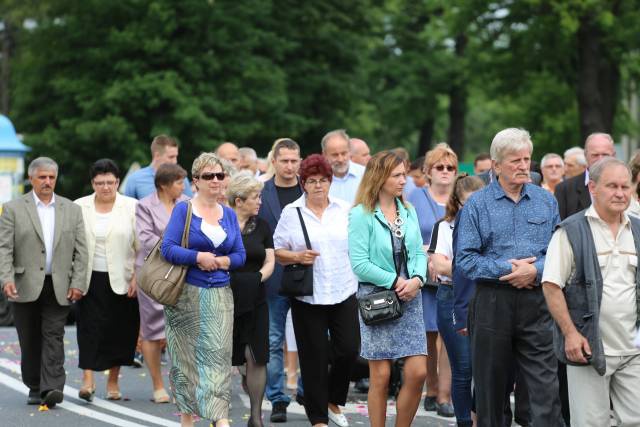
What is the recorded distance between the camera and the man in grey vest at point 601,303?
696 centimetres

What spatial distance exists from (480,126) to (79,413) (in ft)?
188

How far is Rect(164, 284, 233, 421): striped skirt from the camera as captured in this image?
9.05 meters

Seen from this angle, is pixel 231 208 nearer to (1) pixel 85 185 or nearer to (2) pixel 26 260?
(2) pixel 26 260

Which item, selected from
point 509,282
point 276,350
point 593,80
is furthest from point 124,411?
point 593,80

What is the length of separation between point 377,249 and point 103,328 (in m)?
3.66

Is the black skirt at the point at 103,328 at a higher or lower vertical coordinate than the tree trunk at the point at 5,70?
lower

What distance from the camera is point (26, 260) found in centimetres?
Result: 1108

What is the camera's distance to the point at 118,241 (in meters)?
11.4

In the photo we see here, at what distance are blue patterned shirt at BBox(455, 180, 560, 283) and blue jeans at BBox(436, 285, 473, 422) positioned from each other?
4.44 ft

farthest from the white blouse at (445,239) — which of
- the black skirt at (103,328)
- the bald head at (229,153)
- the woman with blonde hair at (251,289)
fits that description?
the bald head at (229,153)

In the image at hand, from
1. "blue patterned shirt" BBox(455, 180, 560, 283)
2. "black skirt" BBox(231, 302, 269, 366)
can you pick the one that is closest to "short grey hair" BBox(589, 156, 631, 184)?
"blue patterned shirt" BBox(455, 180, 560, 283)

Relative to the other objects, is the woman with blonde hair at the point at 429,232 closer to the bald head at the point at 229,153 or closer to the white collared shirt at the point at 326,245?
the white collared shirt at the point at 326,245

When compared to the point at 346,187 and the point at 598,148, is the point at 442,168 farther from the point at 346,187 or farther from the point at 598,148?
the point at 598,148

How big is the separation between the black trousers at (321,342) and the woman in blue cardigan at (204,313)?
65 centimetres
